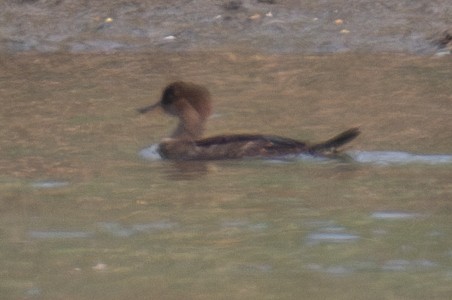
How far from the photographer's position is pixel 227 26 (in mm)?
14742

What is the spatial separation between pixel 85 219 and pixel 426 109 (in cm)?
389

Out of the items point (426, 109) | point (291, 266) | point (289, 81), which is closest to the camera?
point (291, 266)

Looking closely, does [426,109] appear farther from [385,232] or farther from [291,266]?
[291,266]

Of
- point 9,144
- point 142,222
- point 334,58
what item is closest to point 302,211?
point 142,222

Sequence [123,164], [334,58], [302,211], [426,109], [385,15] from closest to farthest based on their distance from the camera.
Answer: [302,211], [123,164], [426,109], [334,58], [385,15]

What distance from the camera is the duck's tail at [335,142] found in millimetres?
9680

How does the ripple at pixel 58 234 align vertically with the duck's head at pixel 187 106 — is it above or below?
above

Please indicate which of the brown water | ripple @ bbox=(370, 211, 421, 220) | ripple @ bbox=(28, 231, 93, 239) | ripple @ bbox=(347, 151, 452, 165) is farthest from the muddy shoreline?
ripple @ bbox=(28, 231, 93, 239)

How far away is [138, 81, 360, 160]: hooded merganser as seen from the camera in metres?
9.72

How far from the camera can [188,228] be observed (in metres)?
7.63

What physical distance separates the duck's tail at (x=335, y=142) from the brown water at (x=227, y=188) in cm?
20

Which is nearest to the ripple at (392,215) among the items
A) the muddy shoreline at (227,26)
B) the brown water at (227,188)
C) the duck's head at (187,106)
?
the brown water at (227,188)

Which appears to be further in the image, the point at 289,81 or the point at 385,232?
the point at 289,81

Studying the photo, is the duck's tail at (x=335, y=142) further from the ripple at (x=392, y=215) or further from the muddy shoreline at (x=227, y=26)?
the muddy shoreline at (x=227, y=26)
